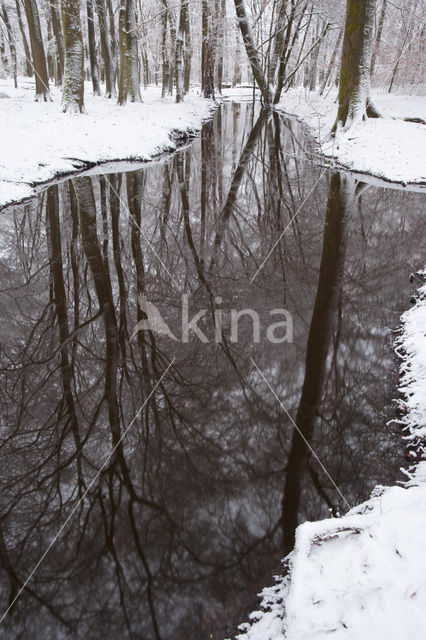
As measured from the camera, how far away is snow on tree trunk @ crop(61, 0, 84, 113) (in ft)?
41.7

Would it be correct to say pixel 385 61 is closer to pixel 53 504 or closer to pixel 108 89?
pixel 108 89

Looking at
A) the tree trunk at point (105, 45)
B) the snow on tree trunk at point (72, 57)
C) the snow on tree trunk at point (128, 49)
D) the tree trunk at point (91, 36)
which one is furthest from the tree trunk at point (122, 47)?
the tree trunk at point (91, 36)

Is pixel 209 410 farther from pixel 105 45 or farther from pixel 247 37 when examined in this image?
pixel 105 45

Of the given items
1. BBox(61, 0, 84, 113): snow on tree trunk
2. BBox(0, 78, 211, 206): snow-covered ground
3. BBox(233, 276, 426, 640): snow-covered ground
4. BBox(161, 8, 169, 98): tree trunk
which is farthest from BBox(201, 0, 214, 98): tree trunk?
BBox(233, 276, 426, 640): snow-covered ground

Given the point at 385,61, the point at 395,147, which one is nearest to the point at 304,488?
the point at 395,147

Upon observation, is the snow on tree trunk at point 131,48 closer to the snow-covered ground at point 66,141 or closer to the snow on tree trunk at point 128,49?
the snow on tree trunk at point 128,49

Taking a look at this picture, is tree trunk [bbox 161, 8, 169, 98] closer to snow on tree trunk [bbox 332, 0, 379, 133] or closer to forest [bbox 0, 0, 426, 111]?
forest [bbox 0, 0, 426, 111]

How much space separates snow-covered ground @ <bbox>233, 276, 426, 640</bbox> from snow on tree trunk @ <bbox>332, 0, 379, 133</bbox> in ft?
43.8

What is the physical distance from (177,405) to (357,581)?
6.79 ft

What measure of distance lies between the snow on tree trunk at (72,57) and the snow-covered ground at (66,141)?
74 centimetres

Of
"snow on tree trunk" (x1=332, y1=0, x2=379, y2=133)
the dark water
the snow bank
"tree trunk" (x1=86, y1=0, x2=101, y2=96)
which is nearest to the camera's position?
the dark water

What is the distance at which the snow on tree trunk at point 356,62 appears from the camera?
38.5 ft

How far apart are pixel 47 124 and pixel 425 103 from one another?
55.1ft

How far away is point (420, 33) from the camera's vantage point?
22.7m
